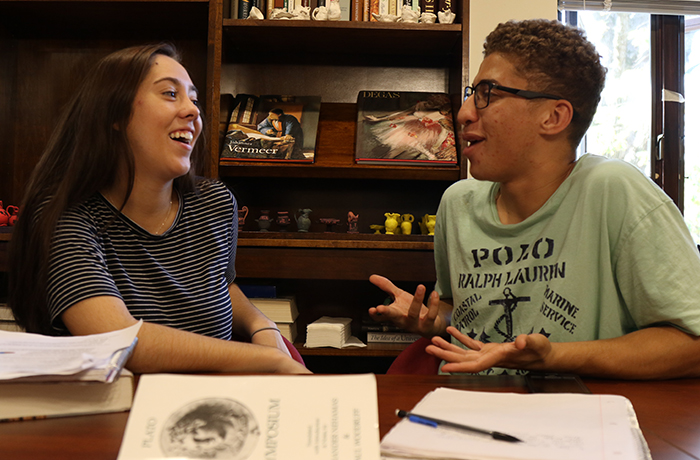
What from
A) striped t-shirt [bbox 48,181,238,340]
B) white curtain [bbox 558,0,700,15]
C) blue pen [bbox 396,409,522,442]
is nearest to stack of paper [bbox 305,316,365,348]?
striped t-shirt [bbox 48,181,238,340]

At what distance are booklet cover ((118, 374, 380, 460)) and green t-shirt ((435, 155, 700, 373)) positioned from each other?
667 millimetres

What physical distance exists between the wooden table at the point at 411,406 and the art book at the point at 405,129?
1.46 meters

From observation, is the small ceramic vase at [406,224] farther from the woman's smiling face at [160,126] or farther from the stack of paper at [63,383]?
the stack of paper at [63,383]

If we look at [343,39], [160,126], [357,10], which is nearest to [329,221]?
[343,39]

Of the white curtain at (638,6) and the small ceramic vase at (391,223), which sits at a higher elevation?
the white curtain at (638,6)

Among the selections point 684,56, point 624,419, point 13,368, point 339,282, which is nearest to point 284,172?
point 339,282

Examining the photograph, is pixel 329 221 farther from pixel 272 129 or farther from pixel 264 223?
pixel 272 129

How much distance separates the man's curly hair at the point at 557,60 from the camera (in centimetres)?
114

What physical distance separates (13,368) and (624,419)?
71 centimetres

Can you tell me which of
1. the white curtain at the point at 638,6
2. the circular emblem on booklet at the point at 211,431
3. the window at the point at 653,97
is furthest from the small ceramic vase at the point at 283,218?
the circular emblem on booklet at the point at 211,431

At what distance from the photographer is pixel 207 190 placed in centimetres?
150

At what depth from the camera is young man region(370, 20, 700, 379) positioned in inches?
35.1

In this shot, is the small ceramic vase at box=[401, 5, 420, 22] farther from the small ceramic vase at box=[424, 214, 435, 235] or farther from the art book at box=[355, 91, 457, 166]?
the small ceramic vase at box=[424, 214, 435, 235]

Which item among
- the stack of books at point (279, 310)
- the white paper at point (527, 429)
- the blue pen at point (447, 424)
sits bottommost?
the stack of books at point (279, 310)
